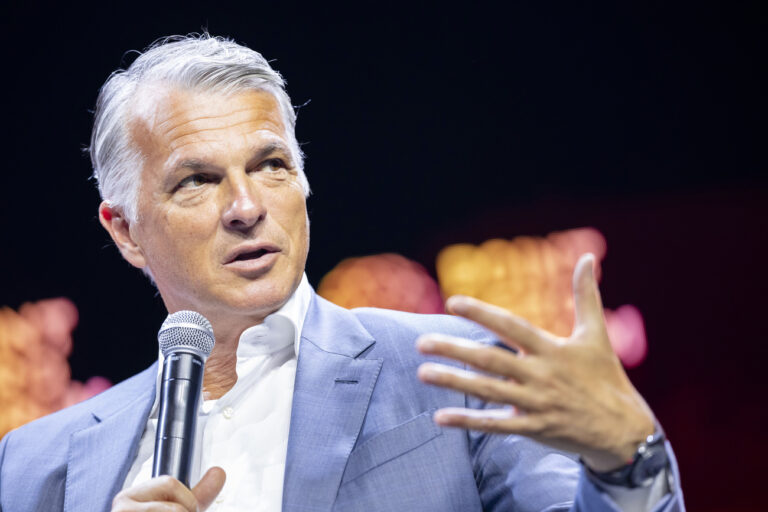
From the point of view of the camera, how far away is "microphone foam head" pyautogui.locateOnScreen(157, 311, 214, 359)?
1.41m

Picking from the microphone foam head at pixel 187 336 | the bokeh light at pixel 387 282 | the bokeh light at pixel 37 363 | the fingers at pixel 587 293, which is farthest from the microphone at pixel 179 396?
the bokeh light at pixel 37 363

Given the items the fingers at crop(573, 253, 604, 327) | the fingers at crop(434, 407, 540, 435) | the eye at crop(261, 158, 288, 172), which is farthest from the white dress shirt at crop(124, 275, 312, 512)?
the fingers at crop(573, 253, 604, 327)

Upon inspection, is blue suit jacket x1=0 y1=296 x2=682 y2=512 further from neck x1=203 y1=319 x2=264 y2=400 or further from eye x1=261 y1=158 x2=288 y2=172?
eye x1=261 y1=158 x2=288 y2=172

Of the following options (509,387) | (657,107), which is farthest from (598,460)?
(657,107)

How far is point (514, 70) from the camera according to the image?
293 cm

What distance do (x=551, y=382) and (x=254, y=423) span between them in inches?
34.9

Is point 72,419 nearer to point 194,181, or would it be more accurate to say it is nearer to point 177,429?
point 194,181

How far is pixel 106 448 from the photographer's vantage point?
6.26ft

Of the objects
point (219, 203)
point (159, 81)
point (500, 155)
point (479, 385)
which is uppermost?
point (500, 155)

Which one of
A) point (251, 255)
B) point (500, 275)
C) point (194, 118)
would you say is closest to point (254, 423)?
point (251, 255)

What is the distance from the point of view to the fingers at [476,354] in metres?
1.05

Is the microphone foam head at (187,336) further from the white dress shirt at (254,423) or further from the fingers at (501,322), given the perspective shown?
the fingers at (501,322)

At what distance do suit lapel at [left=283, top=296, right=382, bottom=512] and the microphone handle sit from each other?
0.31 m

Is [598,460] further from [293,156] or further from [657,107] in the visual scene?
[657,107]
